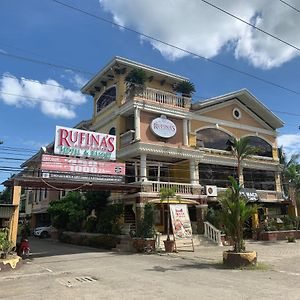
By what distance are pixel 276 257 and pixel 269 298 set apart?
9.45 metres

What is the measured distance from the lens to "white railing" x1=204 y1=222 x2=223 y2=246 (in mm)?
23384

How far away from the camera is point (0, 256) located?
1455 cm

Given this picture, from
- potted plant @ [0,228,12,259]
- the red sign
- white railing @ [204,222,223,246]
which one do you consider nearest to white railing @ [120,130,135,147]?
the red sign

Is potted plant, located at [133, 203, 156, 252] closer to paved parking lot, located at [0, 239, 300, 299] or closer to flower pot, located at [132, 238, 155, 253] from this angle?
flower pot, located at [132, 238, 155, 253]

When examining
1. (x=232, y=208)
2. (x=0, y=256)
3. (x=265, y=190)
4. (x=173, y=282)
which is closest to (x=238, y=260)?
(x=232, y=208)

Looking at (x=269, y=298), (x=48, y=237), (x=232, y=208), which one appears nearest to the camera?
(x=269, y=298)

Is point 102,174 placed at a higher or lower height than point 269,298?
higher

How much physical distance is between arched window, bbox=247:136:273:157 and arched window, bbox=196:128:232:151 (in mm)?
2835

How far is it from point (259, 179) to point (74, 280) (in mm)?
23235

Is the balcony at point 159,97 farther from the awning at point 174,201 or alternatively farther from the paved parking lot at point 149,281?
the paved parking lot at point 149,281

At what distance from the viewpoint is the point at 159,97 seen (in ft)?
85.4

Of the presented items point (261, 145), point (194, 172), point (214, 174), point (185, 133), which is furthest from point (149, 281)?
point (261, 145)

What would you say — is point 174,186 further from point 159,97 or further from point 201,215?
point 159,97

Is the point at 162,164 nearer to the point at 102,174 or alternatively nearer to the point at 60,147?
the point at 102,174
